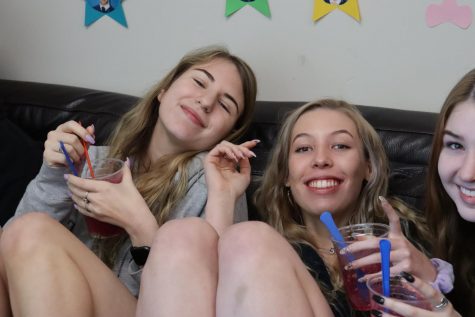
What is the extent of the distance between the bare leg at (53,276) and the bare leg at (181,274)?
0.16 metres

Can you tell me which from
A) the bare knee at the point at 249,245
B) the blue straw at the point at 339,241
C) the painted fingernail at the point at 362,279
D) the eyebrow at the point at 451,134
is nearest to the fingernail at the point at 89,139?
the bare knee at the point at 249,245

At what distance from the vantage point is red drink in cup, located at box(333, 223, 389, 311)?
44.6 inches

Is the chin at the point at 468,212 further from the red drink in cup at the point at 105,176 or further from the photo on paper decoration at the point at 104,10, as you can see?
the photo on paper decoration at the point at 104,10

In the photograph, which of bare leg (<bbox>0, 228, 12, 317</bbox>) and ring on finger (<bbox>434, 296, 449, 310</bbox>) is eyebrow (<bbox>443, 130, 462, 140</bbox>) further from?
bare leg (<bbox>0, 228, 12, 317</bbox>)

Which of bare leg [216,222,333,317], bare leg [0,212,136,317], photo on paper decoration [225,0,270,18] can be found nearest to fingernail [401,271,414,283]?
bare leg [216,222,333,317]

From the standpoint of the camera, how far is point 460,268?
1.40m

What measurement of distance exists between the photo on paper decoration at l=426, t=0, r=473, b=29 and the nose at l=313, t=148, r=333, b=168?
650 mm

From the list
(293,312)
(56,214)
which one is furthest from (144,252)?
(293,312)

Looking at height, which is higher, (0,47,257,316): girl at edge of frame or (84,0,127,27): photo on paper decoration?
(84,0,127,27): photo on paper decoration

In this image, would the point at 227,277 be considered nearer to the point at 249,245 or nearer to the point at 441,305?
the point at 249,245

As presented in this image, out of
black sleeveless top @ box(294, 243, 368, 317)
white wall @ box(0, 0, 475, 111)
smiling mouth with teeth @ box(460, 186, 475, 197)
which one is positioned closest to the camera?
smiling mouth with teeth @ box(460, 186, 475, 197)

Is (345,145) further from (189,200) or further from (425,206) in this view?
(189,200)

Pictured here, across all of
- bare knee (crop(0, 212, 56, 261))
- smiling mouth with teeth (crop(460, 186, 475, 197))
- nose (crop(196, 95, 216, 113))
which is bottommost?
bare knee (crop(0, 212, 56, 261))

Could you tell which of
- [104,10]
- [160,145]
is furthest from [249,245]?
[104,10]
